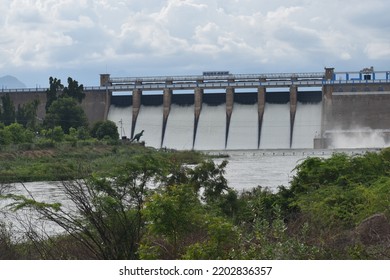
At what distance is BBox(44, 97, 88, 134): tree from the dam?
406 centimetres

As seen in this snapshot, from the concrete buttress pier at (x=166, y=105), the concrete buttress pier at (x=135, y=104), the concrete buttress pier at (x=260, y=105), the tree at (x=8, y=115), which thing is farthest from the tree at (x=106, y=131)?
the concrete buttress pier at (x=260, y=105)

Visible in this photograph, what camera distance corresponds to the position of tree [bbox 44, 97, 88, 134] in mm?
73375

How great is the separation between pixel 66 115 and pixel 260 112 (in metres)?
16.6

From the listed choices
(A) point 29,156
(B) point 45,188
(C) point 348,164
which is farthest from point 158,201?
(A) point 29,156

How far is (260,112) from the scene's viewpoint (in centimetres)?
7156

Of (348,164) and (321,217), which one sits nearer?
(321,217)

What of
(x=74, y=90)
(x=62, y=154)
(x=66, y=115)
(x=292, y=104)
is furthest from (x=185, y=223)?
(x=74, y=90)

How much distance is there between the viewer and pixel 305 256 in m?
9.16

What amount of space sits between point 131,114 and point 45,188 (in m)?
41.9

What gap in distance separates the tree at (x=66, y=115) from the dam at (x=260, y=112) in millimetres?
4059

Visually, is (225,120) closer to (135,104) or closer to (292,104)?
(292,104)

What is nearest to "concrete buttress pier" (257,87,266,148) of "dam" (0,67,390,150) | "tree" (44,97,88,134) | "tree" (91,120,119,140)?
"dam" (0,67,390,150)

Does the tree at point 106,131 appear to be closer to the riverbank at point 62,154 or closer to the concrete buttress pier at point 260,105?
the riverbank at point 62,154

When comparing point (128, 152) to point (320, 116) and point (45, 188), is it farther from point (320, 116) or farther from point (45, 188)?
point (45, 188)
